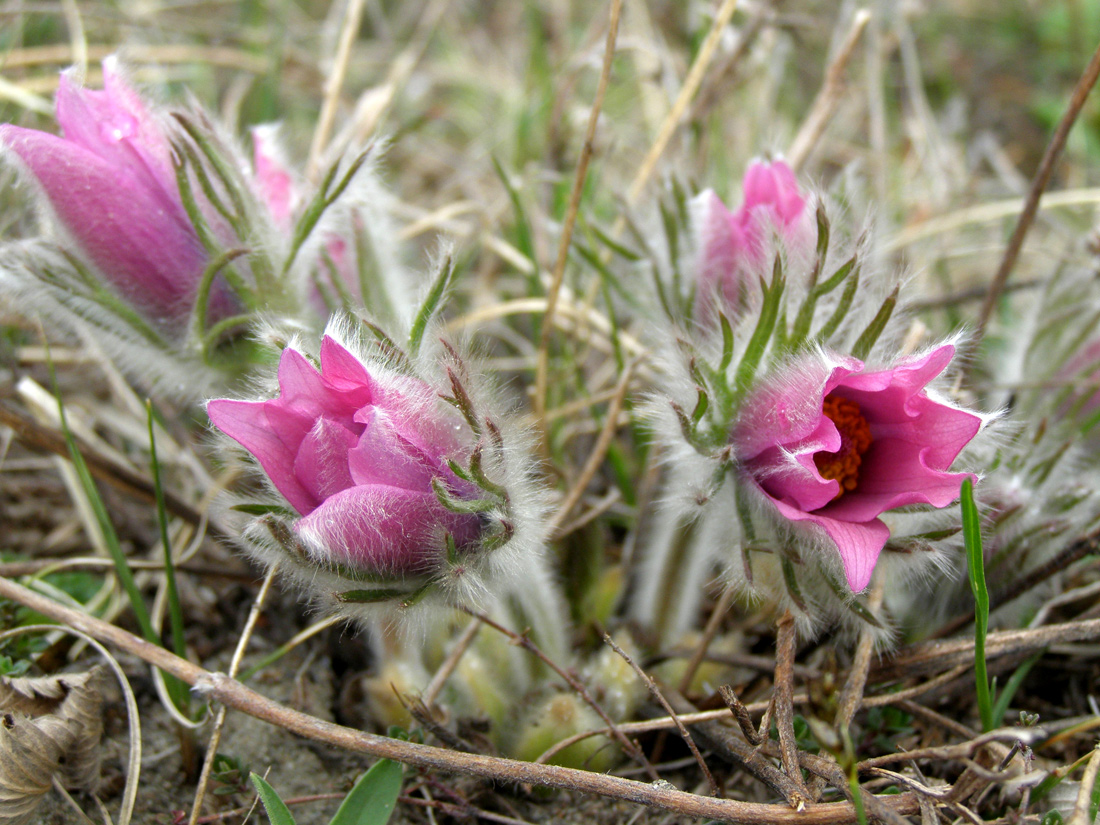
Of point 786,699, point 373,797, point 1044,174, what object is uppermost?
point 1044,174

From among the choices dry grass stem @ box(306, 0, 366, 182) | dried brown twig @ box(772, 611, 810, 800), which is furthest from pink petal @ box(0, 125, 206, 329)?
dried brown twig @ box(772, 611, 810, 800)

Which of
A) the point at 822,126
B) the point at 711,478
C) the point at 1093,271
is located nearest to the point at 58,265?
the point at 711,478

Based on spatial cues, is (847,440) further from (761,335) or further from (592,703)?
(592,703)

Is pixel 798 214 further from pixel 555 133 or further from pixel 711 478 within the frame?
pixel 555 133

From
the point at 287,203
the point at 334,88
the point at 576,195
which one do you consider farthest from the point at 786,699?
the point at 334,88

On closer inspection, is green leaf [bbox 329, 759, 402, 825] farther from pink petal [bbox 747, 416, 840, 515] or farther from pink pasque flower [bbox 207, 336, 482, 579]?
pink petal [bbox 747, 416, 840, 515]
